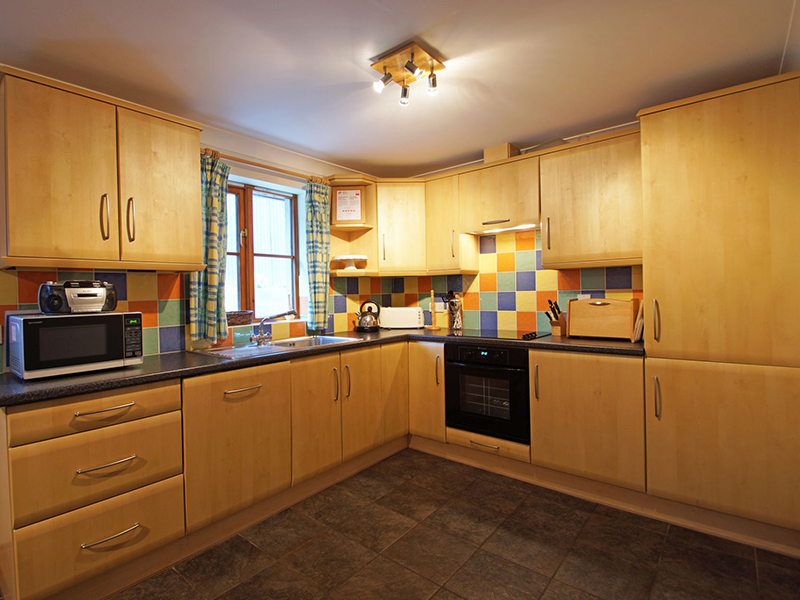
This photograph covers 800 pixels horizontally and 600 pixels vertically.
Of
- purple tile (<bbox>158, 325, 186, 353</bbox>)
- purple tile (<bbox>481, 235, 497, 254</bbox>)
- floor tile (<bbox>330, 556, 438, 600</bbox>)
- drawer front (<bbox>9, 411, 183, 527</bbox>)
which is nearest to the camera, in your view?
drawer front (<bbox>9, 411, 183, 527</bbox>)

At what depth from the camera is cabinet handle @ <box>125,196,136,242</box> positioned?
2.06 metres

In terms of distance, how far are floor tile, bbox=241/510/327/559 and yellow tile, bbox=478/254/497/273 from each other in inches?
87.8

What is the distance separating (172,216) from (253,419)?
1.16 m

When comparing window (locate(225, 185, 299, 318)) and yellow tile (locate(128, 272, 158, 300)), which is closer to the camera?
yellow tile (locate(128, 272, 158, 300))

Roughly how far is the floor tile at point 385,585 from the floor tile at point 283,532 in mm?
398

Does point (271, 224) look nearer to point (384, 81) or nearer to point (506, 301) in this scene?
point (384, 81)

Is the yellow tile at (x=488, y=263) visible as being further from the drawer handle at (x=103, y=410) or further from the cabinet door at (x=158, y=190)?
the drawer handle at (x=103, y=410)

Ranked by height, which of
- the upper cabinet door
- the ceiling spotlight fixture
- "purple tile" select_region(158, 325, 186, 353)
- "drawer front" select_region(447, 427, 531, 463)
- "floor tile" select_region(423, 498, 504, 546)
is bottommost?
"floor tile" select_region(423, 498, 504, 546)

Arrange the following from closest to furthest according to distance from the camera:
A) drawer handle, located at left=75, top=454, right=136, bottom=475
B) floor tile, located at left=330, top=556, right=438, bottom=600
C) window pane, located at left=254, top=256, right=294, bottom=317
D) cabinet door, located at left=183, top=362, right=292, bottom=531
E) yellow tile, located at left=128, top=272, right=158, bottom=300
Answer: drawer handle, located at left=75, top=454, right=136, bottom=475 → floor tile, located at left=330, top=556, right=438, bottom=600 → cabinet door, located at left=183, top=362, right=292, bottom=531 → yellow tile, located at left=128, top=272, right=158, bottom=300 → window pane, located at left=254, top=256, right=294, bottom=317

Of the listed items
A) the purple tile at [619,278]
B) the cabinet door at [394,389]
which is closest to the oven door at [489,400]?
the cabinet door at [394,389]

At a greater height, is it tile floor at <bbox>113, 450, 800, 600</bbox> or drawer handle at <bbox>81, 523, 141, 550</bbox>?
drawer handle at <bbox>81, 523, 141, 550</bbox>

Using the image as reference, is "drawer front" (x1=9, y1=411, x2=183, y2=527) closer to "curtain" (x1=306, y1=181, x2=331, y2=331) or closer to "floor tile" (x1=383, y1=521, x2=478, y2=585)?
"floor tile" (x1=383, y1=521, x2=478, y2=585)

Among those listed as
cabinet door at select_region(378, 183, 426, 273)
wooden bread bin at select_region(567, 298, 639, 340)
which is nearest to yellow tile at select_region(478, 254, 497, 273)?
cabinet door at select_region(378, 183, 426, 273)

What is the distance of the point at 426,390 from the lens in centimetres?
310
